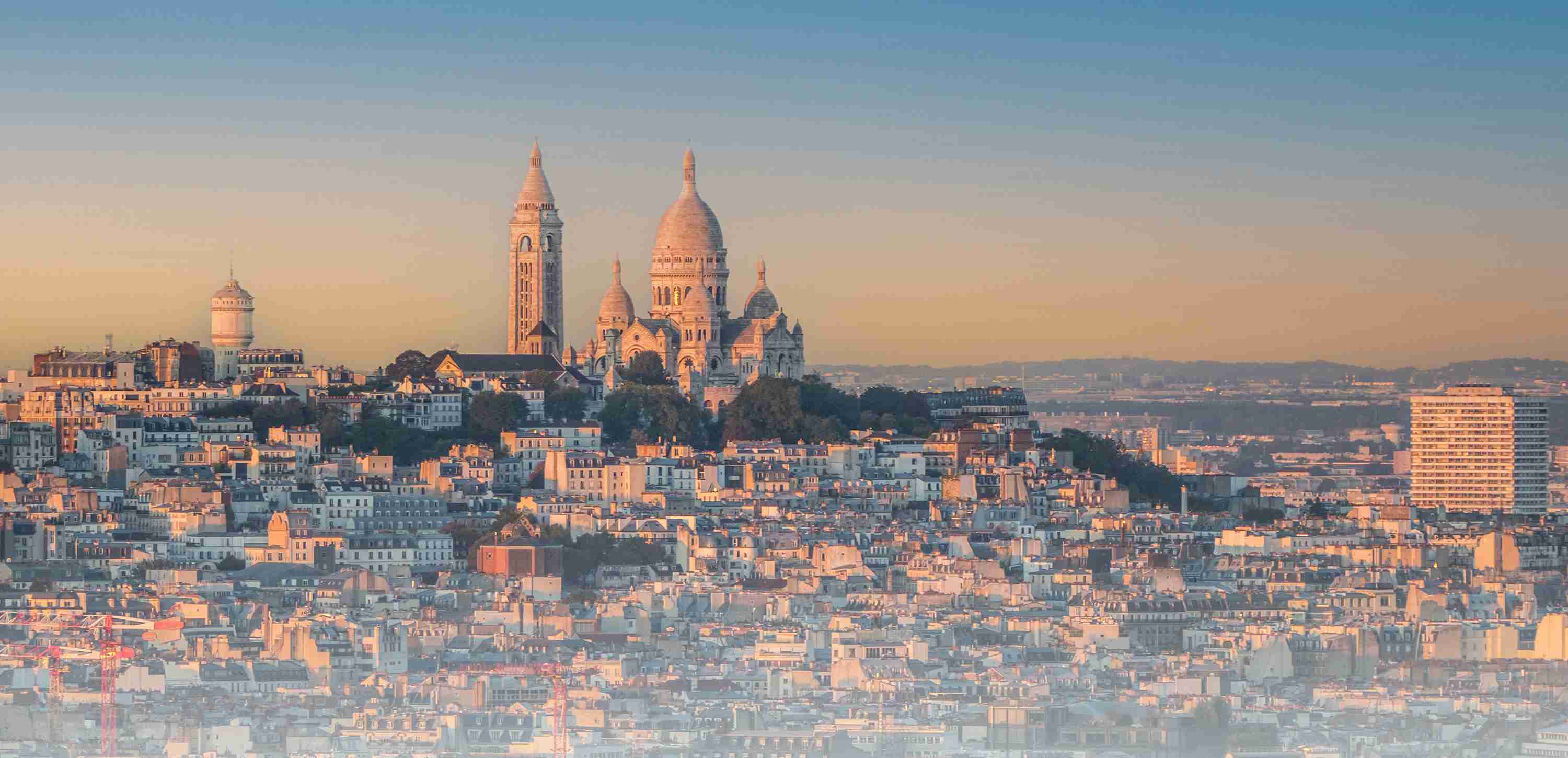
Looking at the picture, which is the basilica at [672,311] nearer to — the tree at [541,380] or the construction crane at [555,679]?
the tree at [541,380]

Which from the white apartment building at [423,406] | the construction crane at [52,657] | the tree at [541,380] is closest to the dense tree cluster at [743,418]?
the tree at [541,380]

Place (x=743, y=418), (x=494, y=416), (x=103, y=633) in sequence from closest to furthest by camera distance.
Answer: (x=103, y=633) → (x=494, y=416) → (x=743, y=418)

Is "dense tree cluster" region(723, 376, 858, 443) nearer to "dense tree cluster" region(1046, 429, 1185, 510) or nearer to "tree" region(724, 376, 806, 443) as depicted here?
"tree" region(724, 376, 806, 443)

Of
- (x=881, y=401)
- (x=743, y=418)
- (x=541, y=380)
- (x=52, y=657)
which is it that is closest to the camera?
(x=52, y=657)

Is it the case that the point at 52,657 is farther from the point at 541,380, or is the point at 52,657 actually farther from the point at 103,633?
the point at 541,380

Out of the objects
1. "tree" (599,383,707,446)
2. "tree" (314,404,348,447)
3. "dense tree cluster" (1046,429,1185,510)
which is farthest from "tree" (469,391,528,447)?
"dense tree cluster" (1046,429,1185,510)

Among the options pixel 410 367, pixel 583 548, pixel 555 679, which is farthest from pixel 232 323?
pixel 555 679

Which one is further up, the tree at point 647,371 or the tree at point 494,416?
the tree at point 647,371
